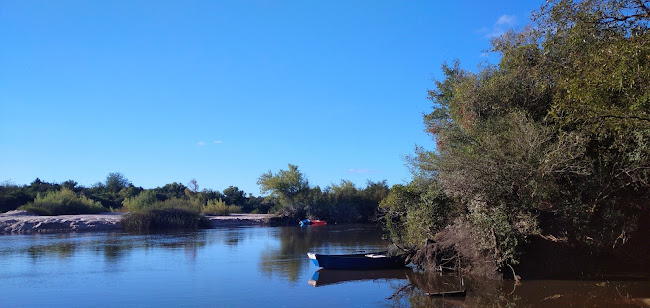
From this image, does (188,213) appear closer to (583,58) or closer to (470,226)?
(470,226)

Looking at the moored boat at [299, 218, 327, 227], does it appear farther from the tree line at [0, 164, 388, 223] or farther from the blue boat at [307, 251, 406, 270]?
the blue boat at [307, 251, 406, 270]

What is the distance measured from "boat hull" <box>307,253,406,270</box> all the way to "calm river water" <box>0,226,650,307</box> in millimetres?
326

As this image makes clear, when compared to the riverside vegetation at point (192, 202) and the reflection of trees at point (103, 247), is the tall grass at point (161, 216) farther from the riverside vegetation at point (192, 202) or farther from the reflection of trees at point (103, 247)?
the reflection of trees at point (103, 247)

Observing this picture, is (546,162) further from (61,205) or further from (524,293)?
(61,205)

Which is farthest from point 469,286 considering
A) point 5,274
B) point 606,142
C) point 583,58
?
point 5,274

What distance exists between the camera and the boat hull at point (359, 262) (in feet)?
58.3

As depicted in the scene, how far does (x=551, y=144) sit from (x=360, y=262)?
7.90 m

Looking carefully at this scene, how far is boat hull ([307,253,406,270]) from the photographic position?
17.8 m

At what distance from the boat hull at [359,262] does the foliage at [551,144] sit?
1.16 metres

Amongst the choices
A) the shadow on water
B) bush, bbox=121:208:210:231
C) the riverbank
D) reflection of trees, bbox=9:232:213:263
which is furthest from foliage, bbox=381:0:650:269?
the riverbank

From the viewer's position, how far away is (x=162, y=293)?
47.5 feet

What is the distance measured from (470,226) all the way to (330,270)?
5.48 m

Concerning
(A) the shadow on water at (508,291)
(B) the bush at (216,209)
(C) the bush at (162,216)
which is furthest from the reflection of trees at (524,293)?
(B) the bush at (216,209)

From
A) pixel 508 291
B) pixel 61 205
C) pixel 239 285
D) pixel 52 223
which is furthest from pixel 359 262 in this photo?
pixel 61 205
